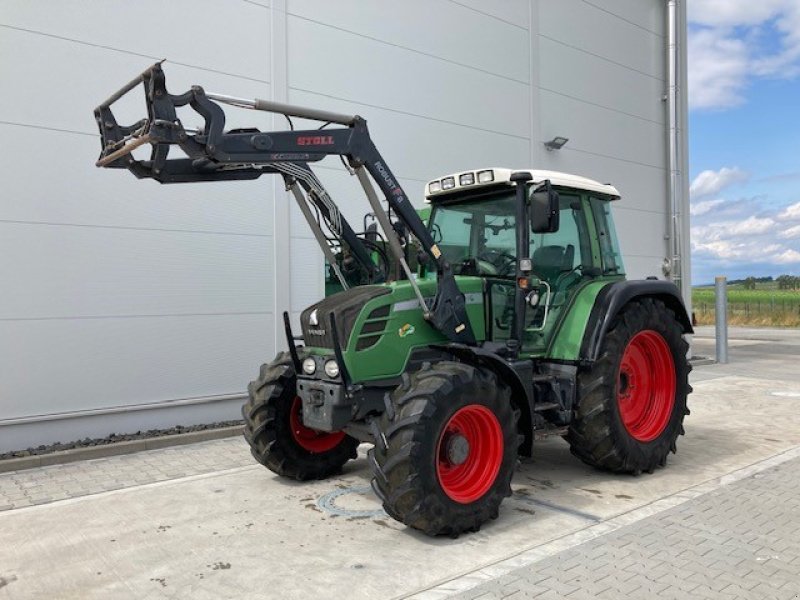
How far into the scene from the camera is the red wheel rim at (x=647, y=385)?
605cm

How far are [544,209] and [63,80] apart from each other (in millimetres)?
5384

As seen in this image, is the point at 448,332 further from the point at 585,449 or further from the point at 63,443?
the point at 63,443

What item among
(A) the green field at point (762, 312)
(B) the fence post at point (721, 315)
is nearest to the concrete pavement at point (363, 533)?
(B) the fence post at point (721, 315)

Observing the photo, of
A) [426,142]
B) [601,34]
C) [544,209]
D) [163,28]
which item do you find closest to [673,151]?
[601,34]

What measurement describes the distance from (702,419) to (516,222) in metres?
4.74

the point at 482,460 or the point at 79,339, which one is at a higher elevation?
the point at 79,339

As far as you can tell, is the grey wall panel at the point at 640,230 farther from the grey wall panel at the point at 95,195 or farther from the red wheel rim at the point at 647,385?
the grey wall panel at the point at 95,195

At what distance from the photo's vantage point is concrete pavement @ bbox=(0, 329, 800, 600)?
3.72m

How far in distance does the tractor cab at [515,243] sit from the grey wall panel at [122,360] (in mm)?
3486

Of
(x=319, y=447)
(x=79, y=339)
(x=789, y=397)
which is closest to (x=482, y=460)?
(x=319, y=447)

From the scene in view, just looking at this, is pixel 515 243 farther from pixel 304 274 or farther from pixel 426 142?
pixel 426 142

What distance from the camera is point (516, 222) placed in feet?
17.4

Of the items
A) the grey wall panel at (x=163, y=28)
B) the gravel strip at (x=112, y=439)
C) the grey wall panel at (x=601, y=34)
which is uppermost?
the grey wall panel at (x=601, y=34)

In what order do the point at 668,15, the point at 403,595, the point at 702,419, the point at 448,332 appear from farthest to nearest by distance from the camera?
the point at 668,15
the point at 702,419
the point at 448,332
the point at 403,595
